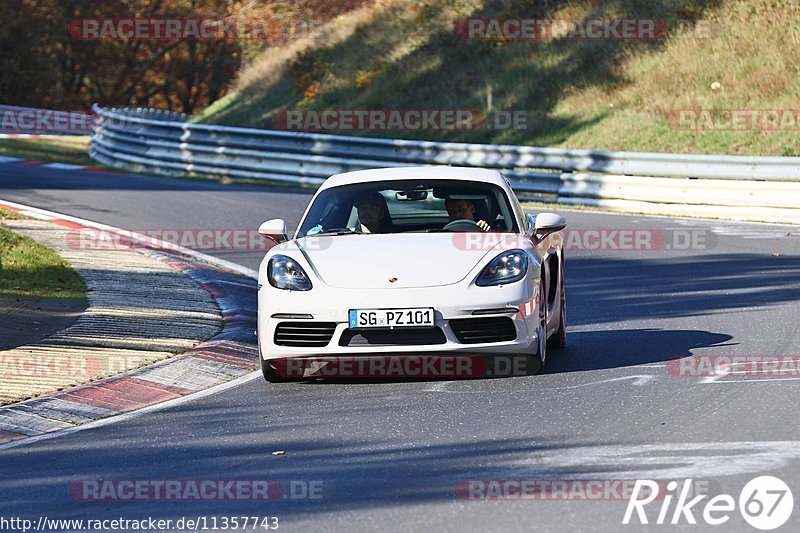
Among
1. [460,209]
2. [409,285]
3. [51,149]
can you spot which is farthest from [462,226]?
[51,149]

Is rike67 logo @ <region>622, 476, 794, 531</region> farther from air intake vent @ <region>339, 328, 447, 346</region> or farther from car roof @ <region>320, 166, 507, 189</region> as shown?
car roof @ <region>320, 166, 507, 189</region>

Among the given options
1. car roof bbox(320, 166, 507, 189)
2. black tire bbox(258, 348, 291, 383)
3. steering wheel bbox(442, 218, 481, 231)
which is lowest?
black tire bbox(258, 348, 291, 383)

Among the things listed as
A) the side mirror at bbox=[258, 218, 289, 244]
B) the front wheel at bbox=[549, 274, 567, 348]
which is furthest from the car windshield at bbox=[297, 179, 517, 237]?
the front wheel at bbox=[549, 274, 567, 348]

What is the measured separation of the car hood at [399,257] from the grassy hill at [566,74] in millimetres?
16135

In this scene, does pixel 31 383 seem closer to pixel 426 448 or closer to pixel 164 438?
pixel 164 438

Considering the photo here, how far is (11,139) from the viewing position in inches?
1427

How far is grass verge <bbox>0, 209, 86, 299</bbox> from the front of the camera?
12.8 m

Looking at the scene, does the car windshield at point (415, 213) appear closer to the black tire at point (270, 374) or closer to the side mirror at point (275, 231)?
the side mirror at point (275, 231)

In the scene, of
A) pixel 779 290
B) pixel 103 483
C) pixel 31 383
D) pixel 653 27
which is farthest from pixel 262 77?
pixel 103 483

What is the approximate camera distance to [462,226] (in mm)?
9711

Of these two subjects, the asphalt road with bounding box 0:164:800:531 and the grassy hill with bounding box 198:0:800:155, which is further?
the grassy hill with bounding box 198:0:800:155

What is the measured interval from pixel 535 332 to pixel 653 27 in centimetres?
2375

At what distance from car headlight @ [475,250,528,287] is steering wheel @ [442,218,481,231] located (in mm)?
633

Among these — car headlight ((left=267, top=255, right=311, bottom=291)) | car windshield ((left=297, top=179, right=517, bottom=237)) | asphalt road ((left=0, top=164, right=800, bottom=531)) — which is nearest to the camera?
asphalt road ((left=0, top=164, right=800, bottom=531))
